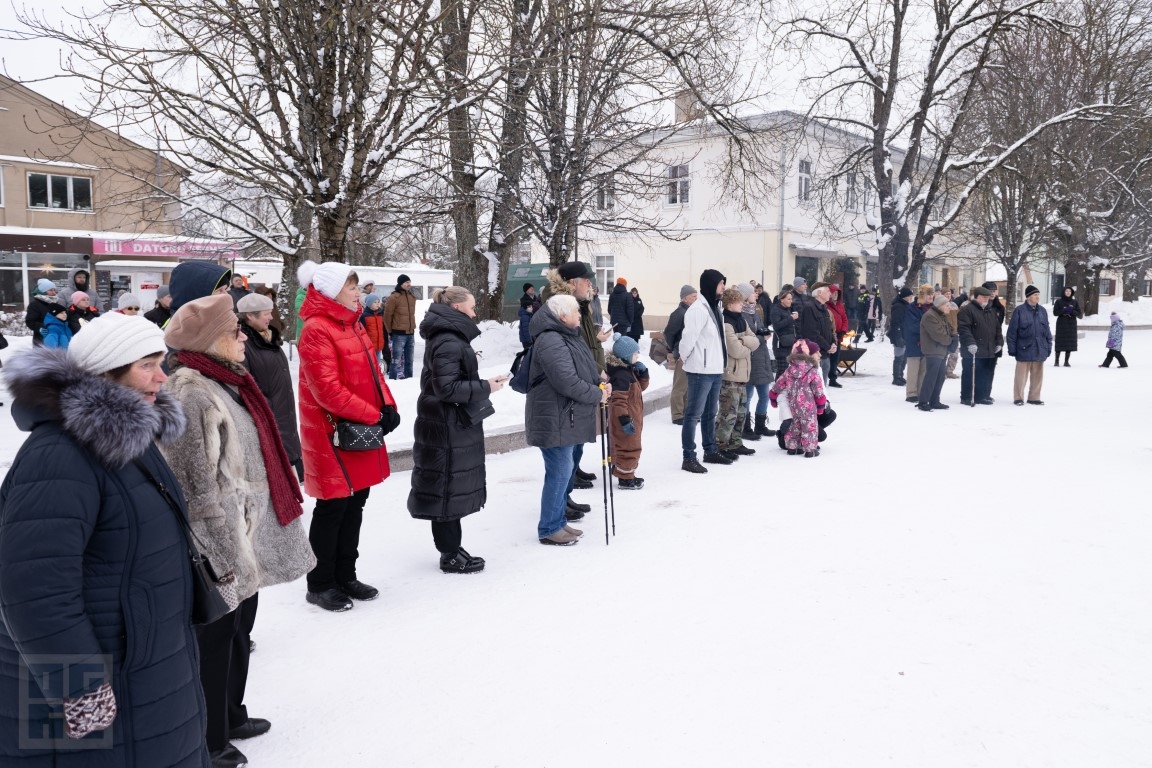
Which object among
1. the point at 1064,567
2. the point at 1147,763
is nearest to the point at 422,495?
the point at 1147,763

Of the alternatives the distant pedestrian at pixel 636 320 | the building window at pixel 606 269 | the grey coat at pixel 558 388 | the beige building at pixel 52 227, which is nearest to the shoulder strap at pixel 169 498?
the grey coat at pixel 558 388

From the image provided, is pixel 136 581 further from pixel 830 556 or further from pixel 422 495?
pixel 830 556

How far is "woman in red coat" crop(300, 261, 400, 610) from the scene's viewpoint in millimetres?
4227

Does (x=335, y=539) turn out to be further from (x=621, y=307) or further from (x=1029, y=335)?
(x=621, y=307)

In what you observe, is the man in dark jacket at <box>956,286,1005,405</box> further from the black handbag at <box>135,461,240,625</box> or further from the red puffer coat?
the black handbag at <box>135,461,240,625</box>

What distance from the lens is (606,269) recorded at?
35.7 metres

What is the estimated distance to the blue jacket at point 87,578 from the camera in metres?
1.90

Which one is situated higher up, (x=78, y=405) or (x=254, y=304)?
(x=254, y=304)

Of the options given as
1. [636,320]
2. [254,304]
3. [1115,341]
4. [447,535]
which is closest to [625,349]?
[447,535]

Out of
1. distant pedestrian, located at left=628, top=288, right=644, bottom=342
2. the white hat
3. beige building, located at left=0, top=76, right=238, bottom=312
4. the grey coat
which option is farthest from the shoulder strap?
beige building, located at left=0, top=76, right=238, bottom=312

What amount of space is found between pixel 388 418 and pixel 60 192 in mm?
34399

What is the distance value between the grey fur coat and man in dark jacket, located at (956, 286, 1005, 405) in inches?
448

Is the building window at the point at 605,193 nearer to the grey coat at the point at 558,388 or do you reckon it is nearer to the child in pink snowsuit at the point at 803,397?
the child in pink snowsuit at the point at 803,397

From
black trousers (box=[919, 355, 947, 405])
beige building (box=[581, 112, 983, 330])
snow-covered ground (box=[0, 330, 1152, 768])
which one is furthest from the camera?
beige building (box=[581, 112, 983, 330])
